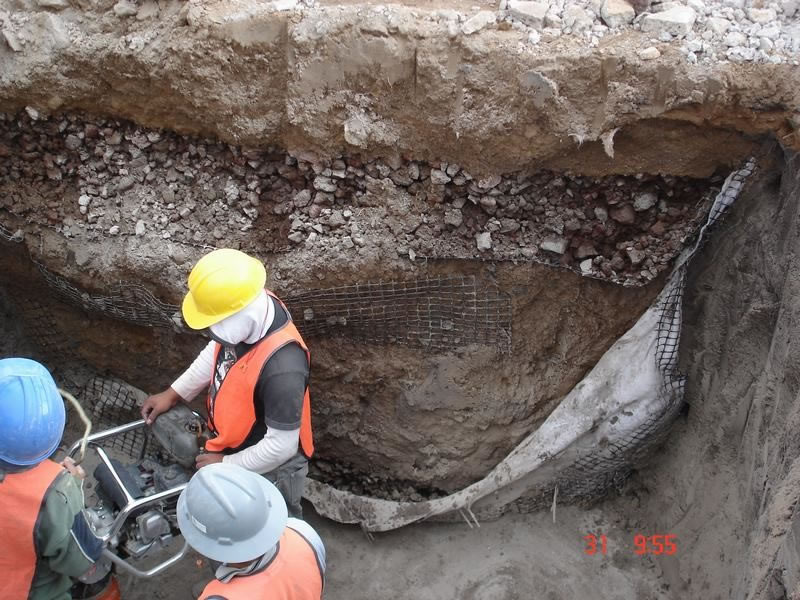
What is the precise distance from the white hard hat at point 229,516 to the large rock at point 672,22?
2368 mm

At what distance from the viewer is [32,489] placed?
2.28m

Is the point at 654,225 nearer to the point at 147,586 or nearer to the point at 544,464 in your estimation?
the point at 544,464

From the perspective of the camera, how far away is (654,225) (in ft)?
10.7

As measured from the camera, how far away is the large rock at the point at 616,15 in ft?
9.89

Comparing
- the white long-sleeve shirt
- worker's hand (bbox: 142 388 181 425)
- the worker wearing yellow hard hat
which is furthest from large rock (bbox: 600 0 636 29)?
worker's hand (bbox: 142 388 181 425)

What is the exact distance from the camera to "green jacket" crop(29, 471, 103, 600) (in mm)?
2316

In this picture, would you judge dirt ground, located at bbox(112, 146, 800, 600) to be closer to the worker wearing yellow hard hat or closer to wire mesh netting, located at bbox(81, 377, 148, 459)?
wire mesh netting, located at bbox(81, 377, 148, 459)

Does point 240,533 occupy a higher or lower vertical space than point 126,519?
higher

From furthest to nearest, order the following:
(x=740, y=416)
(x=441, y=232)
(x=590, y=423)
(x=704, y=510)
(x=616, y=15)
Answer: (x=590, y=423) < (x=441, y=232) < (x=704, y=510) < (x=740, y=416) < (x=616, y=15)

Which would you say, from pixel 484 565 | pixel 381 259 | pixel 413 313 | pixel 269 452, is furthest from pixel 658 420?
pixel 269 452

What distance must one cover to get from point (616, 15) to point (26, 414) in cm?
269

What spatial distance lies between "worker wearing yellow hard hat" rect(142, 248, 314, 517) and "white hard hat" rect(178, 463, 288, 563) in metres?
0.74

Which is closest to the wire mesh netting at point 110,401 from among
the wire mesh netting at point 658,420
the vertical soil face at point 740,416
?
the wire mesh netting at point 658,420

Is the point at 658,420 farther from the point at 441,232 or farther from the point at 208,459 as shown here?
the point at 208,459
